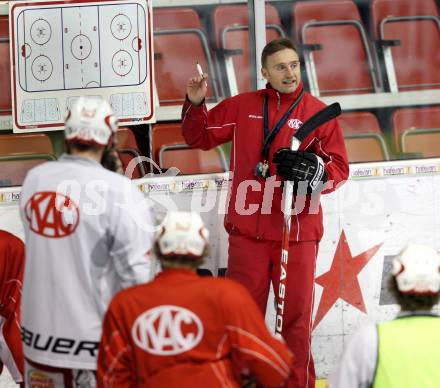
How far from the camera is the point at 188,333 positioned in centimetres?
287

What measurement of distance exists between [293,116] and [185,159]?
67cm

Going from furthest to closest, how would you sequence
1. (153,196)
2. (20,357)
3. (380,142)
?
(380,142)
(153,196)
(20,357)

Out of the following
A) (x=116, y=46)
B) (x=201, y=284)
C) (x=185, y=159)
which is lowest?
(x=201, y=284)

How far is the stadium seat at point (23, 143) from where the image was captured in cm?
480

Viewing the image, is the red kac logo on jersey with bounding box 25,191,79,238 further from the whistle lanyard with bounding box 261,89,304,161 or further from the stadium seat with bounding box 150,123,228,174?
the stadium seat with bounding box 150,123,228,174

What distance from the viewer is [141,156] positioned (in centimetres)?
484

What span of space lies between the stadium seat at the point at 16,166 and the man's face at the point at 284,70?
1077mm

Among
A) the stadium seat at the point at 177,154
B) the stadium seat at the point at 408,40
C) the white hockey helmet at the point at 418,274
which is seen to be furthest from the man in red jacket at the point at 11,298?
the stadium seat at the point at 408,40

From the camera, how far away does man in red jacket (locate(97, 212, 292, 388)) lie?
2.88 metres

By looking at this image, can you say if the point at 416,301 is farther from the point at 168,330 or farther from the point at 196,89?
the point at 196,89

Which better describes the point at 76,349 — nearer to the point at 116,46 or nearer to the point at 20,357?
the point at 20,357

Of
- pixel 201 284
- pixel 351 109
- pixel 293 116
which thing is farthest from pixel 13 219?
pixel 201 284

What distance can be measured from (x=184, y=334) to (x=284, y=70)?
5.72 feet

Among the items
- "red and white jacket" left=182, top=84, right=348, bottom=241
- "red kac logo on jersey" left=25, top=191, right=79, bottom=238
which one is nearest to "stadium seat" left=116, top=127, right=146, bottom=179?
"red and white jacket" left=182, top=84, right=348, bottom=241
